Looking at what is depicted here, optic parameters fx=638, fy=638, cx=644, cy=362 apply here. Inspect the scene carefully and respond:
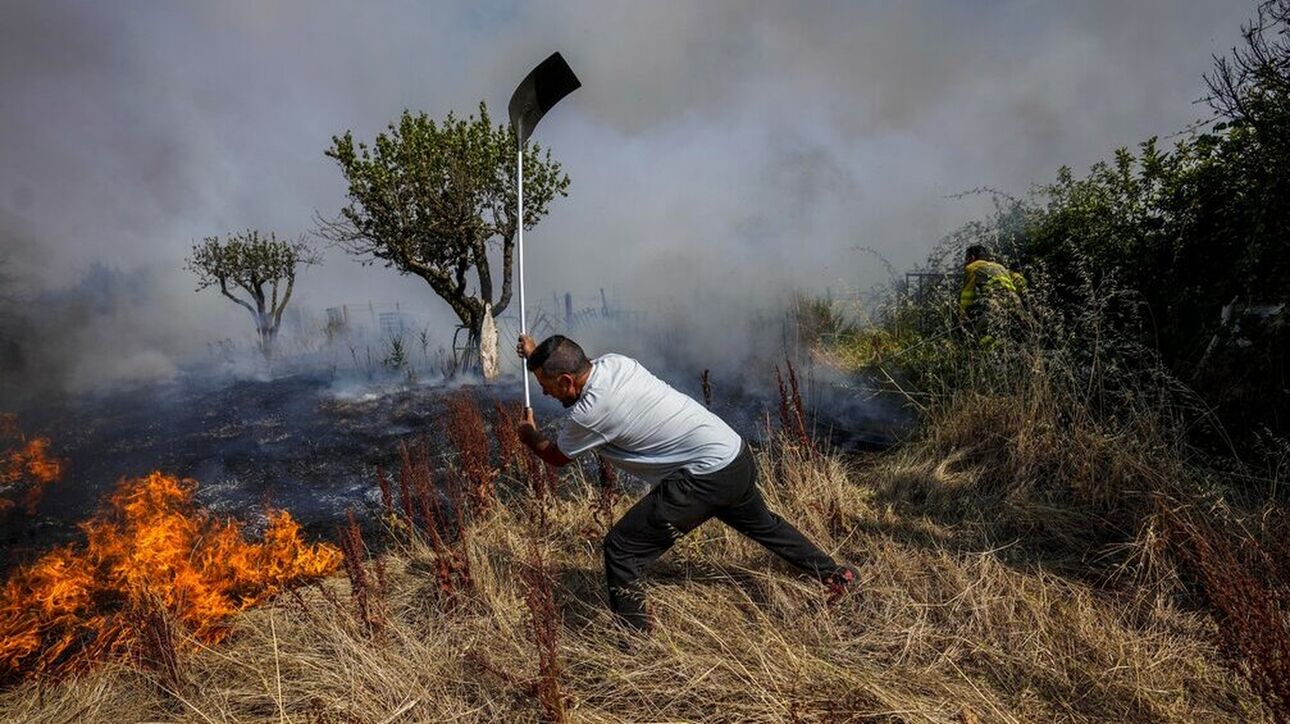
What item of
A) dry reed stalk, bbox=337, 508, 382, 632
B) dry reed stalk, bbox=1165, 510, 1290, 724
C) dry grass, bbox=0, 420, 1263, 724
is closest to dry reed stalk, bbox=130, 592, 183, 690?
dry grass, bbox=0, 420, 1263, 724

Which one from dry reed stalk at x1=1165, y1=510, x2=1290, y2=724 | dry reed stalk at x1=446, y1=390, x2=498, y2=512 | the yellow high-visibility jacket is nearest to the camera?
dry reed stalk at x1=1165, y1=510, x2=1290, y2=724

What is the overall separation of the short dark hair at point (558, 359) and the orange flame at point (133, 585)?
2.10 meters

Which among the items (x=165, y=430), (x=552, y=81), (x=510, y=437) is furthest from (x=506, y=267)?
(x=552, y=81)

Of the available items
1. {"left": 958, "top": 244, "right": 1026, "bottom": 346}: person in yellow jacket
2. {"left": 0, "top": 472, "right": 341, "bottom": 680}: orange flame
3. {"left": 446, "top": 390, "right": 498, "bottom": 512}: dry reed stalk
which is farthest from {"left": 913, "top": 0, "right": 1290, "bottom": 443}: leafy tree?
{"left": 0, "top": 472, "right": 341, "bottom": 680}: orange flame

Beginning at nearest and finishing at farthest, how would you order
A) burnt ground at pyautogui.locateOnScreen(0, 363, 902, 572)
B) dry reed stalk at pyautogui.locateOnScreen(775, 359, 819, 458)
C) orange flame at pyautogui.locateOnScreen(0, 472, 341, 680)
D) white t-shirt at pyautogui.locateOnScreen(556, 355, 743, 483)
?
white t-shirt at pyautogui.locateOnScreen(556, 355, 743, 483)
orange flame at pyautogui.locateOnScreen(0, 472, 341, 680)
dry reed stalk at pyautogui.locateOnScreen(775, 359, 819, 458)
burnt ground at pyautogui.locateOnScreen(0, 363, 902, 572)

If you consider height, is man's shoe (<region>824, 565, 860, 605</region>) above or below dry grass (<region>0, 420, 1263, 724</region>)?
above

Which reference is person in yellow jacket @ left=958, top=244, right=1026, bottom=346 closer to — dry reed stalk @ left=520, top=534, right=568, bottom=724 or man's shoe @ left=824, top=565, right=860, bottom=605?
man's shoe @ left=824, top=565, right=860, bottom=605

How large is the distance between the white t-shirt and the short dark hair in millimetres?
87

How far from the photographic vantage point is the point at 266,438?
8.09m

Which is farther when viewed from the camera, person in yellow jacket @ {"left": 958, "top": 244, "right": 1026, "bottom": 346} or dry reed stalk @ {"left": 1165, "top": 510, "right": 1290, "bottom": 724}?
person in yellow jacket @ {"left": 958, "top": 244, "right": 1026, "bottom": 346}

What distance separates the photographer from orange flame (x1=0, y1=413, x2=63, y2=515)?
241 inches

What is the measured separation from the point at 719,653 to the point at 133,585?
3061 millimetres

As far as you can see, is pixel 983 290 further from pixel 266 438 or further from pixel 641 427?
pixel 266 438

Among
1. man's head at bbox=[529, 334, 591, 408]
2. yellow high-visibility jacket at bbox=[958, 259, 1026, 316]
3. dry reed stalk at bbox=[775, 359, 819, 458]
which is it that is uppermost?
yellow high-visibility jacket at bbox=[958, 259, 1026, 316]
